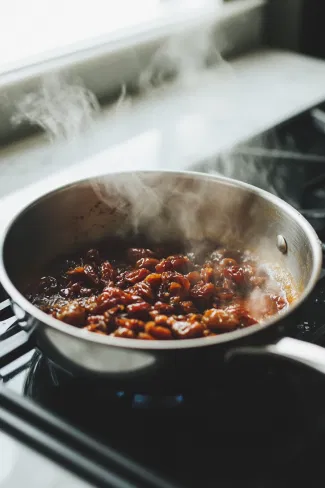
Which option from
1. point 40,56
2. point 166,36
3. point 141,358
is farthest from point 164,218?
point 166,36

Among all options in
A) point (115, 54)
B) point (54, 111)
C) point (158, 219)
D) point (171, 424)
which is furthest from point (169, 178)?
point (115, 54)

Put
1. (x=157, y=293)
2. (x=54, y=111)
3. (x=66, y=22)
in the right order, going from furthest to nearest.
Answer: (x=66, y=22)
(x=54, y=111)
(x=157, y=293)

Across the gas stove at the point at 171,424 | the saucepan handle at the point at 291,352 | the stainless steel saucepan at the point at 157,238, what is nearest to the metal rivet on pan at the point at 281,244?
the stainless steel saucepan at the point at 157,238

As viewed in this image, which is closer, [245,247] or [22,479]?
[22,479]

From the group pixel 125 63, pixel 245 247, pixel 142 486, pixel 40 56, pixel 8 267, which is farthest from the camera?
pixel 125 63

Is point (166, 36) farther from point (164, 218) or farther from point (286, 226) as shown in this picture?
point (286, 226)

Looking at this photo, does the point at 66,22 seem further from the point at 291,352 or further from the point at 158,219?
the point at 291,352

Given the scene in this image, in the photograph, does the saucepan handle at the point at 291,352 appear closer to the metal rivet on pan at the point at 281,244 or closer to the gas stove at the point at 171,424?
the gas stove at the point at 171,424
